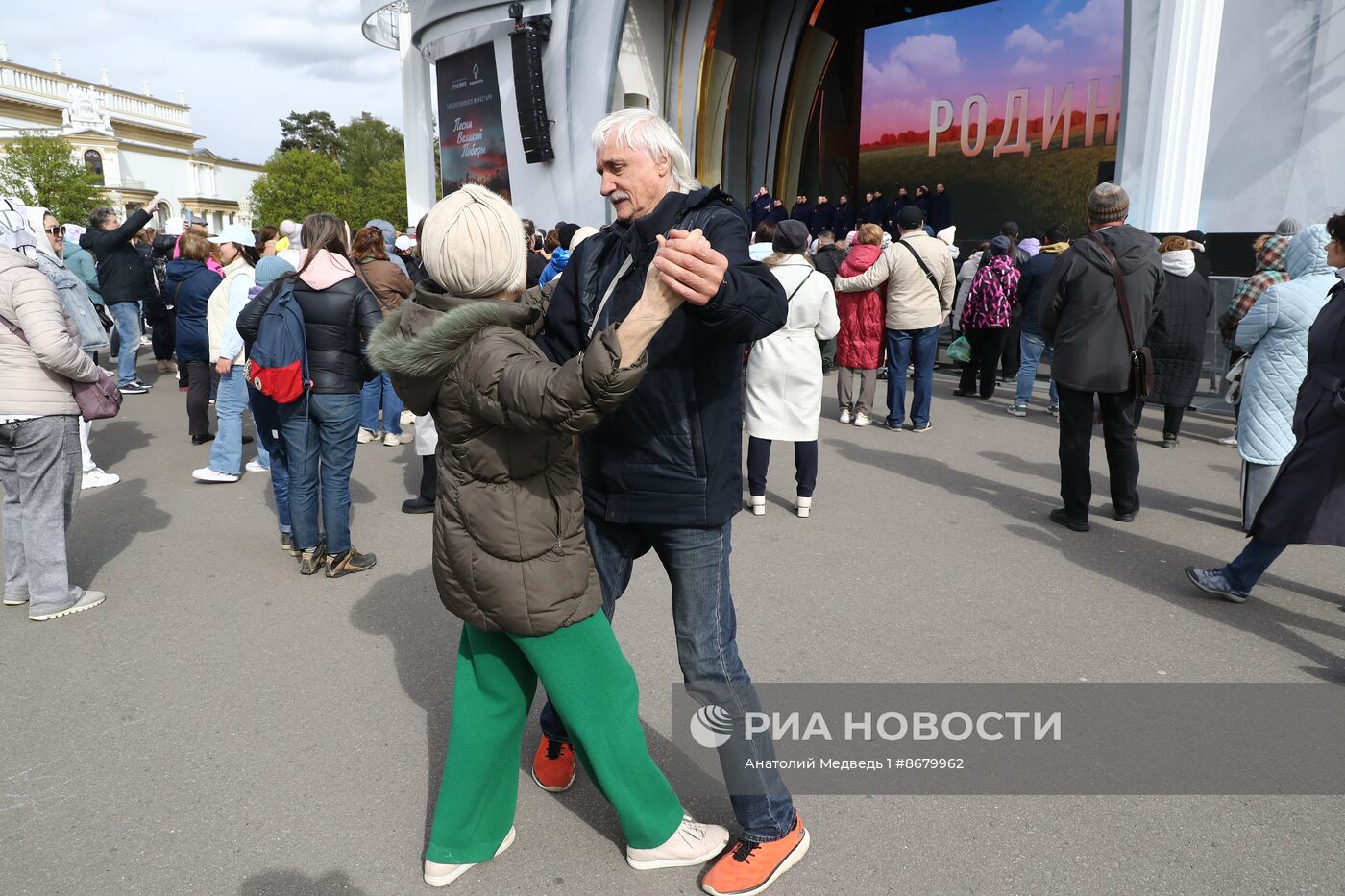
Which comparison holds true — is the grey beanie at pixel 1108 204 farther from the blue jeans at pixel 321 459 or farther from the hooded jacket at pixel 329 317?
the blue jeans at pixel 321 459

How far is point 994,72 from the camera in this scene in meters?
20.5

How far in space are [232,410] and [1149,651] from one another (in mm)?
6229

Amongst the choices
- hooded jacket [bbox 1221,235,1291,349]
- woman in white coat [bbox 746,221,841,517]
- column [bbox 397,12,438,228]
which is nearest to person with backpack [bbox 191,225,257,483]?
woman in white coat [bbox 746,221,841,517]

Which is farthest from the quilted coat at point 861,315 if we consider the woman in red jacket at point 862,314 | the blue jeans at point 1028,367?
the blue jeans at point 1028,367

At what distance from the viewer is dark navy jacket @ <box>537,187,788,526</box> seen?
6.68ft

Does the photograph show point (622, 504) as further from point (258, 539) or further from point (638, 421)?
point (258, 539)

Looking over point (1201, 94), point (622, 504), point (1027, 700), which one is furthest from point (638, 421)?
point (1201, 94)

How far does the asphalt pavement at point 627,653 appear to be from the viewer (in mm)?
2352

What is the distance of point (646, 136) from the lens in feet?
6.92

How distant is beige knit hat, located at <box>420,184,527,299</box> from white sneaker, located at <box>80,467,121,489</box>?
5809 mm

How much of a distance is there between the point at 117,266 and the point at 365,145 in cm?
7099

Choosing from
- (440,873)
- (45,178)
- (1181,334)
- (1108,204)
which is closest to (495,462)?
(440,873)

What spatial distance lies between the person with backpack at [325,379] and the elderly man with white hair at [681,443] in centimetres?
250

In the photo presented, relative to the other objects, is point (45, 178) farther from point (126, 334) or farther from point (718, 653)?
point (718, 653)
